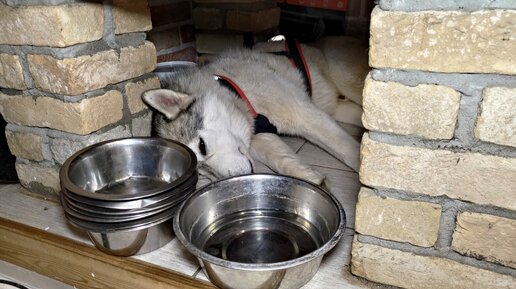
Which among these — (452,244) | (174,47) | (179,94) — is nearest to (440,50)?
(452,244)

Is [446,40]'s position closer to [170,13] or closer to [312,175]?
[312,175]

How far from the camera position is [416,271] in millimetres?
1112

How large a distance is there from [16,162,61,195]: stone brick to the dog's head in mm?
493

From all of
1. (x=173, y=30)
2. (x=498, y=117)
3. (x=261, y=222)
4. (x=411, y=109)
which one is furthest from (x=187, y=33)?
(x=498, y=117)

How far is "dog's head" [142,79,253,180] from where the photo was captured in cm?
176

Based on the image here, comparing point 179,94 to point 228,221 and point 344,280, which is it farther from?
point 344,280

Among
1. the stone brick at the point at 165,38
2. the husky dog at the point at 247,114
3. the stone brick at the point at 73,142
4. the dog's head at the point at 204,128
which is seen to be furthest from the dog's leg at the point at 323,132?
the stone brick at the point at 165,38

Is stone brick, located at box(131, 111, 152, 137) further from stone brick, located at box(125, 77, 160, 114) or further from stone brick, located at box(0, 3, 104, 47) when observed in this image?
stone brick, located at box(0, 3, 104, 47)

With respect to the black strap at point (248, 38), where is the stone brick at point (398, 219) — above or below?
below

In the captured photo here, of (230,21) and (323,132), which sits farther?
(230,21)

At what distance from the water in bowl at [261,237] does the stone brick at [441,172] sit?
0.38 metres

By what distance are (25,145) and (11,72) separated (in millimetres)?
323

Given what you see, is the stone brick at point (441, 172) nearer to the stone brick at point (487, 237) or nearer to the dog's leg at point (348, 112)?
the stone brick at point (487, 237)

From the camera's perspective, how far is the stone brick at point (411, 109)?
92 cm
